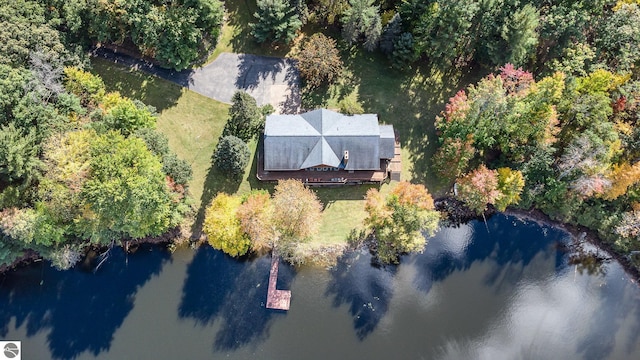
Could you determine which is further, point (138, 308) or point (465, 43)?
point (465, 43)

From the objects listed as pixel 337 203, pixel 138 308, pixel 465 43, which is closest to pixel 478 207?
pixel 337 203

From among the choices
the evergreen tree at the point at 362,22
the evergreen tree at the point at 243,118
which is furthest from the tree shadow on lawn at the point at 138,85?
the evergreen tree at the point at 362,22

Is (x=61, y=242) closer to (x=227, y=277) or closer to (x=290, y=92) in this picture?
(x=227, y=277)

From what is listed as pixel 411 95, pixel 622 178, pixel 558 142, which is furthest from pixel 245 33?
pixel 622 178

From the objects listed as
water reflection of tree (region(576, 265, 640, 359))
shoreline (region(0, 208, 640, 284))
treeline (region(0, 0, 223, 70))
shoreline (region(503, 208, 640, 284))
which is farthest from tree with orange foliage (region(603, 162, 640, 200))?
treeline (region(0, 0, 223, 70))

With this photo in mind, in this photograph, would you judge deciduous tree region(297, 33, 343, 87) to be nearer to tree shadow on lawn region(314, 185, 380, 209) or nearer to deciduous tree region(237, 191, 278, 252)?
tree shadow on lawn region(314, 185, 380, 209)

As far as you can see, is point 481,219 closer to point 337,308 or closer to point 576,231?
point 576,231
